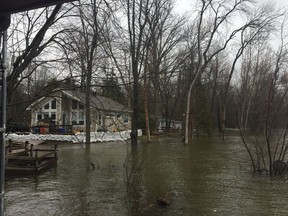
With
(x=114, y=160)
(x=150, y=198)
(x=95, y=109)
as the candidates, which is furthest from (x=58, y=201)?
(x=114, y=160)

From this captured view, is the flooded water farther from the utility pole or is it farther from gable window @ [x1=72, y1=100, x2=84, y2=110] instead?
the utility pole

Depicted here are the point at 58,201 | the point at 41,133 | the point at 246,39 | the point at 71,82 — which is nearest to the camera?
the point at 71,82

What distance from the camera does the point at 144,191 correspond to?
1081 cm

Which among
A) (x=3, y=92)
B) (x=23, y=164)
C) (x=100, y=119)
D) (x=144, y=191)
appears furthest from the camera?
(x=23, y=164)

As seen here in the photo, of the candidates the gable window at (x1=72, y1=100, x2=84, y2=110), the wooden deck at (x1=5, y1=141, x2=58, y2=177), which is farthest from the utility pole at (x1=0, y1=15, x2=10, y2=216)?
the wooden deck at (x1=5, y1=141, x2=58, y2=177)

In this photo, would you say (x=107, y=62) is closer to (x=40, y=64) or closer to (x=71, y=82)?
(x=71, y=82)

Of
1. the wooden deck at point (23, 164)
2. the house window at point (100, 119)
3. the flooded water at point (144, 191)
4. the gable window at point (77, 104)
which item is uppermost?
the gable window at point (77, 104)

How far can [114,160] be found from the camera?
1875 cm

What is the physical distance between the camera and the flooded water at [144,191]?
28.9 feet

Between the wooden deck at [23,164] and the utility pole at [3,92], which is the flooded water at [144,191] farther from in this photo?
the utility pole at [3,92]

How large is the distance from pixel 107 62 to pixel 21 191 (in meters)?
6.76

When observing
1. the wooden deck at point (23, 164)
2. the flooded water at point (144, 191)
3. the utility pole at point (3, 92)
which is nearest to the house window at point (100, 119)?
the flooded water at point (144, 191)

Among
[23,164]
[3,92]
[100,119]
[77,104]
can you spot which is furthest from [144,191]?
[3,92]

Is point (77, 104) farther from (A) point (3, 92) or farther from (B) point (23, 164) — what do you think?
(B) point (23, 164)
